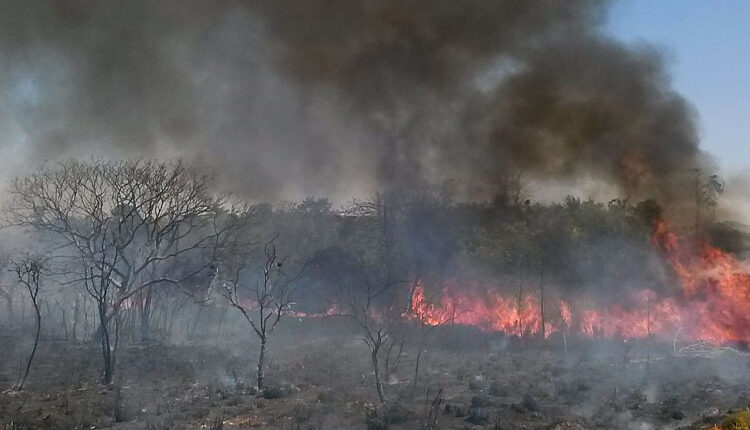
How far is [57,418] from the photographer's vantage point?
13234mm

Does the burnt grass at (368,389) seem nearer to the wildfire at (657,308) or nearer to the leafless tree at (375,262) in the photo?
the wildfire at (657,308)

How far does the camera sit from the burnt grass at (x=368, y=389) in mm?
13656

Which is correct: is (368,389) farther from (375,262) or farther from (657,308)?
(375,262)

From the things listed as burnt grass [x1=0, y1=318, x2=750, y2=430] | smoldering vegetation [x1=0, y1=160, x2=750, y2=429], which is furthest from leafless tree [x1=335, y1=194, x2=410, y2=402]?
burnt grass [x1=0, y1=318, x2=750, y2=430]

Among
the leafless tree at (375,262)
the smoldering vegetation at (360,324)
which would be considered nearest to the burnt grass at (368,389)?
the smoldering vegetation at (360,324)

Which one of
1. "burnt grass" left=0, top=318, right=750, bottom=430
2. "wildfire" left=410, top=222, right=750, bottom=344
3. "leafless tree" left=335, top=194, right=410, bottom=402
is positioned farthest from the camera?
"leafless tree" left=335, top=194, right=410, bottom=402

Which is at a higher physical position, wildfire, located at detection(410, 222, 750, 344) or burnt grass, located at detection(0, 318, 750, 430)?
wildfire, located at detection(410, 222, 750, 344)

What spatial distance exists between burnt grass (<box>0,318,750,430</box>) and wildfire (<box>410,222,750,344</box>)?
1.82 metres

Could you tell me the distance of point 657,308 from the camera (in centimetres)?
2881

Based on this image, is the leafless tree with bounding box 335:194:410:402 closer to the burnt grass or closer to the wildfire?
the wildfire

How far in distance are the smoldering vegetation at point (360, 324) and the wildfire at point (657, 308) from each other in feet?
0.71

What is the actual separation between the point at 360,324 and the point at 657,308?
15179 mm

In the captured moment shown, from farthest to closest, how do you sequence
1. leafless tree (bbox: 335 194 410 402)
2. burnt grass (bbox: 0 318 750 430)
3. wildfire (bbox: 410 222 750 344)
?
leafless tree (bbox: 335 194 410 402), wildfire (bbox: 410 222 750 344), burnt grass (bbox: 0 318 750 430)

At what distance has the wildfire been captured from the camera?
26266mm
